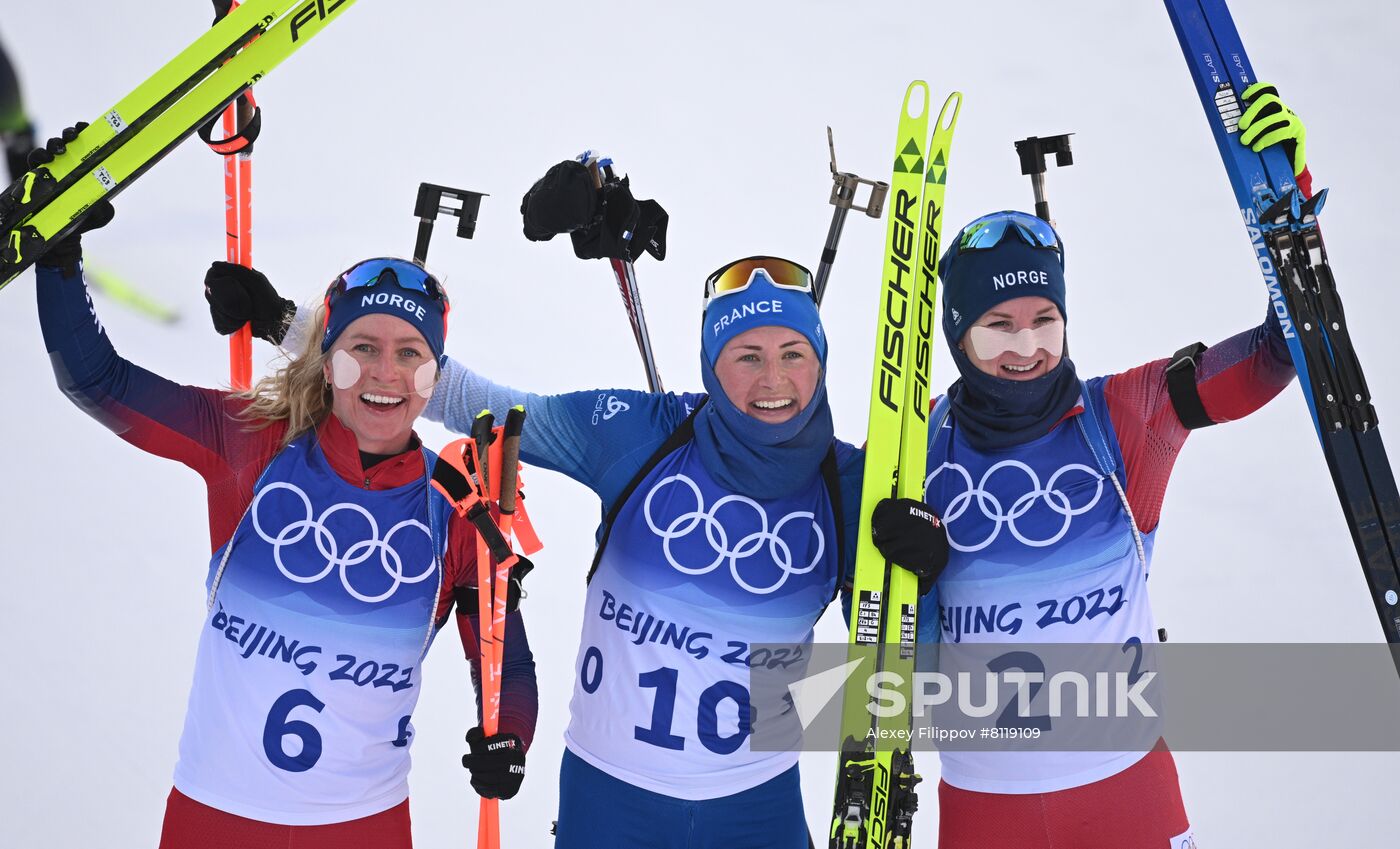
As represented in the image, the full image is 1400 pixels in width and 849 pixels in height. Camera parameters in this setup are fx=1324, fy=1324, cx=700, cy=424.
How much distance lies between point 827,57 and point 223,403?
573 centimetres

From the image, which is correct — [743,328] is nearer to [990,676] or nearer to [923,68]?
[990,676]

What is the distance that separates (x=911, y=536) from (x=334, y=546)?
1244 millimetres

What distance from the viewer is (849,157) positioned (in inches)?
275

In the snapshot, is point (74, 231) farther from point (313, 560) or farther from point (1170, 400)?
point (1170, 400)

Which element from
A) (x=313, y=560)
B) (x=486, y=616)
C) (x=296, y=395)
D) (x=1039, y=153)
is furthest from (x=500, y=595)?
(x=1039, y=153)

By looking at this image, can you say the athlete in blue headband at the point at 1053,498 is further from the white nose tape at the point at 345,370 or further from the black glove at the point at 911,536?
the white nose tape at the point at 345,370

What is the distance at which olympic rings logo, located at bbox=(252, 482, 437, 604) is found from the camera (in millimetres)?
2803

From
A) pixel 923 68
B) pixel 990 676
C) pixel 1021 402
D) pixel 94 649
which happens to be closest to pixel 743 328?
pixel 1021 402

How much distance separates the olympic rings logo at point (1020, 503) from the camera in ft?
9.83

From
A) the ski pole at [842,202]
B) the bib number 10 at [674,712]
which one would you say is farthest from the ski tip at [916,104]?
the bib number 10 at [674,712]

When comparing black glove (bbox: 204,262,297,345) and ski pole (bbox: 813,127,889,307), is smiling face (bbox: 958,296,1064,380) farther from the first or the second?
black glove (bbox: 204,262,297,345)

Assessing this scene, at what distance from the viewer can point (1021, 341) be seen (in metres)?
2.99

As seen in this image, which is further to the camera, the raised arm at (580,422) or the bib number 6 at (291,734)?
the raised arm at (580,422)

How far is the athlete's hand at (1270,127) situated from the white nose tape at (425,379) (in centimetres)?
194
